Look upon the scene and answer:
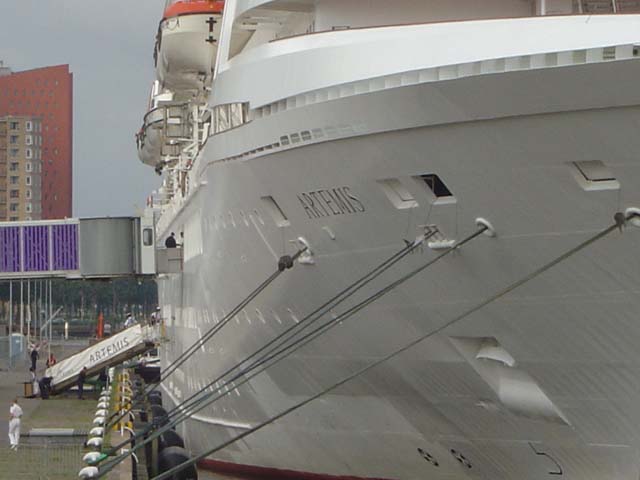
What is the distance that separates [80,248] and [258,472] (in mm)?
22408

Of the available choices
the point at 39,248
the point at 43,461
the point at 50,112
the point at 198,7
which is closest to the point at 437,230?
the point at 43,461

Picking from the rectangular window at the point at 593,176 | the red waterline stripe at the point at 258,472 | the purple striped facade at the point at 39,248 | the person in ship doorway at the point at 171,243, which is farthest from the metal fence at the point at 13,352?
the rectangular window at the point at 593,176

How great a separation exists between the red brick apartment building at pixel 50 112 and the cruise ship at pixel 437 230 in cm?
12401

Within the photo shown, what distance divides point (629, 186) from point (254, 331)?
25.7 feet

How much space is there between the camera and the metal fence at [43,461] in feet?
63.7

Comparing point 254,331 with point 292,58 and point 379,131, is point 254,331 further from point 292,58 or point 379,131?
point 379,131

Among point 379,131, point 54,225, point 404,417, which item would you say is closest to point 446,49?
point 379,131

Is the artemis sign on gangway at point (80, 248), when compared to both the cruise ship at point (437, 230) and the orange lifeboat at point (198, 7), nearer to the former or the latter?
the orange lifeboat at point (198, 7)

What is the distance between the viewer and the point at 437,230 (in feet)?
47.8

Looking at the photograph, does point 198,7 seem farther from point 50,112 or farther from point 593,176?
point 50,112

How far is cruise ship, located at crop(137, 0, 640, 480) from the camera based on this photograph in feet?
43.0

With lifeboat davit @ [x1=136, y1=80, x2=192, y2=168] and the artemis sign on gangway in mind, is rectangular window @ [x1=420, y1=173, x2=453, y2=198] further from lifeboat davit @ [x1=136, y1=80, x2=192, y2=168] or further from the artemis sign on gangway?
the artemis sign on gangway

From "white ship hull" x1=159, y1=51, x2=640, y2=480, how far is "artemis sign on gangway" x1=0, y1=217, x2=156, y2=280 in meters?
19.8

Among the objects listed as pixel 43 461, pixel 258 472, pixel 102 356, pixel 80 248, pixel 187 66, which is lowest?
pixel 258 472
